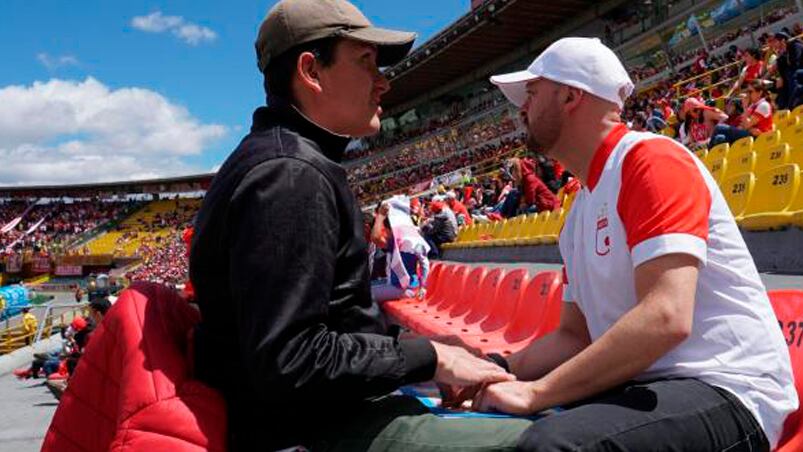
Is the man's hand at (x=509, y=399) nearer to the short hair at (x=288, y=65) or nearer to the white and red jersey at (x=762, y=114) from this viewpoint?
the short hair at (x=288, y=65)

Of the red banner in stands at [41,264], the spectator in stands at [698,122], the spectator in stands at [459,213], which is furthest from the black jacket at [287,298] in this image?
the red banner in stands at [41,264]

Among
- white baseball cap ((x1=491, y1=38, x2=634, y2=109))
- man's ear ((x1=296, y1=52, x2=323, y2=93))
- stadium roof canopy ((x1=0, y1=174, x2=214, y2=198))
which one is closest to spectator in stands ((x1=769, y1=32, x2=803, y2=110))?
white baseball cap ((x1=491, y1=38, x2=634, y2=109))

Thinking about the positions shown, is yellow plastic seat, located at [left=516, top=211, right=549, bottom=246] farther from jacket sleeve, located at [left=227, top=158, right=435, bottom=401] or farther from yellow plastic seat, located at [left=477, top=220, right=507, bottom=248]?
jacket sleeve, located at [left=227, top=158, right=435, bottom=401]

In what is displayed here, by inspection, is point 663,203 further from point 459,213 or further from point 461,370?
point 459,213

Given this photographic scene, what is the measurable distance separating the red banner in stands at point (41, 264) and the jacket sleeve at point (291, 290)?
44.9 m

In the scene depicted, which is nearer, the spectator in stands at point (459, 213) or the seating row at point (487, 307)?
the seating row at point (487, 307)

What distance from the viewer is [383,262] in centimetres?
830

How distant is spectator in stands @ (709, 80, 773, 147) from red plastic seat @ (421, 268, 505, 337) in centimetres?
413

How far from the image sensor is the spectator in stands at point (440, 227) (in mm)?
12203

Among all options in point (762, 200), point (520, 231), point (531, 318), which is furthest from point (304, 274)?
point (520, 231)

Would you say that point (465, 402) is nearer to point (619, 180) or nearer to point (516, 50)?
point (619, 180)

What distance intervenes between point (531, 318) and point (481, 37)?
99.8ft

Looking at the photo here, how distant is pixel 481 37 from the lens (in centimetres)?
3291

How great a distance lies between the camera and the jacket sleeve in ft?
4.05
